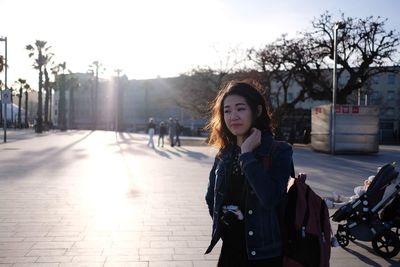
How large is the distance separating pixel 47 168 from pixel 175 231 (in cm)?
861

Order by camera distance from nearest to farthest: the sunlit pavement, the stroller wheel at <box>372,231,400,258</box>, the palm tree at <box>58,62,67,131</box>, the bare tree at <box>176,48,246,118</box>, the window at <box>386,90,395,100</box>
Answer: the sunlit pavement
the stroller wheel at <box>372,231,400,258</box>
the bare tree at <box>176,48,246,118</box>
the palm tree at <box>58,62,67,131</box>
the window at <box>386,90,395,100</box>

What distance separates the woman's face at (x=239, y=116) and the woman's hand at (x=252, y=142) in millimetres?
104

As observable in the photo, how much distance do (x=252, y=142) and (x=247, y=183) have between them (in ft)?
0.72

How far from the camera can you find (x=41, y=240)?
18.6 ft

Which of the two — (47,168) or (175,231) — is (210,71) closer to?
(47,168)

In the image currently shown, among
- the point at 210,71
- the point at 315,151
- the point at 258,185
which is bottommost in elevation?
the point at 315,151

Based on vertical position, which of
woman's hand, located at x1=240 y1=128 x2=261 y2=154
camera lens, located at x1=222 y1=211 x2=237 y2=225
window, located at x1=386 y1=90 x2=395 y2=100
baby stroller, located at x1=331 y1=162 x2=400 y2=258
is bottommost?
baby stroller, located at x1=331 y1=162 x2=400 y2=258

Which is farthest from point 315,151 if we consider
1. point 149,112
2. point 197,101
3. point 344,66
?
point 149,112

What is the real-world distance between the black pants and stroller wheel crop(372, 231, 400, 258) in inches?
133

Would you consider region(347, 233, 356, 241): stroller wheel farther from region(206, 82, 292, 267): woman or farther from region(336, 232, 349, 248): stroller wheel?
region(206, 82, 292, 267): woman

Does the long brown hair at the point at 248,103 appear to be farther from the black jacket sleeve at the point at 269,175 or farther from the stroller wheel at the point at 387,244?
the stroller wheel at the point at 387,244

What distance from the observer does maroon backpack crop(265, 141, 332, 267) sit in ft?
7.86

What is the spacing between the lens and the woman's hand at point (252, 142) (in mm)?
2379

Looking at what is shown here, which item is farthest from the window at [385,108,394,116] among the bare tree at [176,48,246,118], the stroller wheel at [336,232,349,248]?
the stroller wheel at [336,232,349,248]
